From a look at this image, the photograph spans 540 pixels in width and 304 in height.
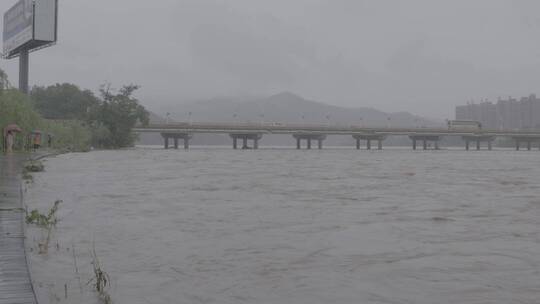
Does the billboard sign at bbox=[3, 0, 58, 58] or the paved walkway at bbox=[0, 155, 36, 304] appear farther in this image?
the billboard sign at bbox=[3, 0, 58, 58]

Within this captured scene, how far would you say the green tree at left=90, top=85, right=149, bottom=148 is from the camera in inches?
3861

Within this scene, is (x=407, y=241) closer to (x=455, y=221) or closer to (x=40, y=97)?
(x=455, y=221)

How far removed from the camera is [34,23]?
70.1 metres

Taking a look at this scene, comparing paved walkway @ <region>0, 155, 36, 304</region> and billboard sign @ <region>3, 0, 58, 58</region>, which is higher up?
billboard sign @ <region>3, 0, 58, 58</region>

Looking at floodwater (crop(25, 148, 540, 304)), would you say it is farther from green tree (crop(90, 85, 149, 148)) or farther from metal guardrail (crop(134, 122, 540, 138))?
metal guardrail (crop(134, 122, 540, 138))

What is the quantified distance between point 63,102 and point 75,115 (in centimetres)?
730

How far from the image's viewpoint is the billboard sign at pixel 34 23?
7000cm

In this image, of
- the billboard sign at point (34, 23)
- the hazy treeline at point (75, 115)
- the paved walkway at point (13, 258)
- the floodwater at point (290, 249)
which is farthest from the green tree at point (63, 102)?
the paved walkway at point (13, 258)

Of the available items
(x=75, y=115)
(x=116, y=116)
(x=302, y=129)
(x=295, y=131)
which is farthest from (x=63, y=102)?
(x=302, y=129)

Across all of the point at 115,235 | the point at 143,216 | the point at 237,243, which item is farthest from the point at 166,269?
the point at 143,216

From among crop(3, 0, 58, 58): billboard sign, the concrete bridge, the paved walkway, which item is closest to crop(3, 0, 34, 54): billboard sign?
crop(3, 0, 58, 58): billboard sign

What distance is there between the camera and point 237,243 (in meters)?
9.54

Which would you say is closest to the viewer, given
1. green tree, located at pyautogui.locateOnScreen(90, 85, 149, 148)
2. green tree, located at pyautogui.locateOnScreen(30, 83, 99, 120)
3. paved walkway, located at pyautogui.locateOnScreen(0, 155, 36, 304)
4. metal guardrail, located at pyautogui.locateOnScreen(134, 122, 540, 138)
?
paved walkway, located at pyautogui.locateOnScreen(0, 155, 36, 304)

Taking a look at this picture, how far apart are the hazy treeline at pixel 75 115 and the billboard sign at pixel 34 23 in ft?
28.5
